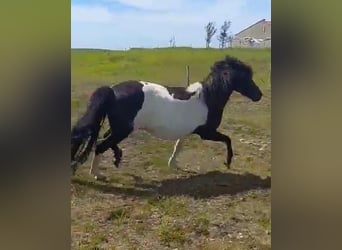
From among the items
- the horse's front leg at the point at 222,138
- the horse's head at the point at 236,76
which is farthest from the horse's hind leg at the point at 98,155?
the horse's head at the point at 236,76

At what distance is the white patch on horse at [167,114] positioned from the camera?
2760 mm

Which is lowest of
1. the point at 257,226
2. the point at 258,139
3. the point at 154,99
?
the point at 257,226

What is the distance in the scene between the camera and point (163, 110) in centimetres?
277

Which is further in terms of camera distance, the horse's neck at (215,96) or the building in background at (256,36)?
the horse's neck at (215,96)

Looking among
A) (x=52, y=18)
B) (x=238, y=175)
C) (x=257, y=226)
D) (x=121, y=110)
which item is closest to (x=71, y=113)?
(x=121, y=110)

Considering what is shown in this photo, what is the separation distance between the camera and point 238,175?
279 cm

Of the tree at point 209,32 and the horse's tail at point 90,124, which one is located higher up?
the tree at point 209,32

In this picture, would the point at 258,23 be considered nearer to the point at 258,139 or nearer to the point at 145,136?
the point at 258,139

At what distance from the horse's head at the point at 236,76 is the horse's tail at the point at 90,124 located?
497 mm

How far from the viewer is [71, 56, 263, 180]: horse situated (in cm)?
273

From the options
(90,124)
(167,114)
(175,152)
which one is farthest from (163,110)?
(90,124)

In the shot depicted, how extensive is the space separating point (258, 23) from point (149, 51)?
1.64ft

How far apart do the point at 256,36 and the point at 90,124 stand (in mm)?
836

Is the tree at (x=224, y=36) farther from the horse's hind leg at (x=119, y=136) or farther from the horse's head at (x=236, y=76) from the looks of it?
the horse's hind leg at (x=119, y=136)
